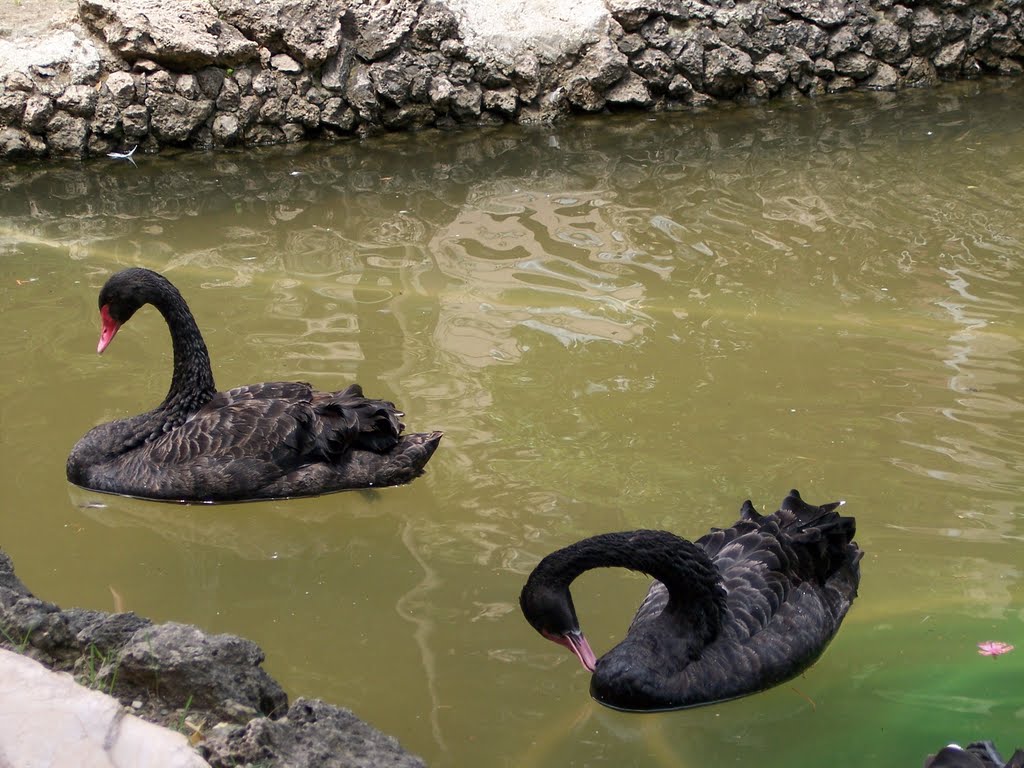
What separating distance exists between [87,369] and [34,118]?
410 centimetres

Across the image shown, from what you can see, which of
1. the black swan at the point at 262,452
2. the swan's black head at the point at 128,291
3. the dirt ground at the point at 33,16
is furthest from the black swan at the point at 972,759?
the dirt ground at the point at 33,16

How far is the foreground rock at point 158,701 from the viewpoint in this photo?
112 inches

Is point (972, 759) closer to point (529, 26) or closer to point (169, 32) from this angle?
point (169, 32)

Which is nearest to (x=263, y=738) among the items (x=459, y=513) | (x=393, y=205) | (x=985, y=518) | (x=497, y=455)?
(x=459, y=513)

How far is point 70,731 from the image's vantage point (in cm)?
282

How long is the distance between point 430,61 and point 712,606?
731 cm

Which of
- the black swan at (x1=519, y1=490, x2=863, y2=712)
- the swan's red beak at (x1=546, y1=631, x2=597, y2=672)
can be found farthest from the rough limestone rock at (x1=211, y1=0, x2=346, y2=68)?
the swan's red beak at (x1=546, y1=631, x2=597, y2=672)

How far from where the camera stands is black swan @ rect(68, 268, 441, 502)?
5.38 metres

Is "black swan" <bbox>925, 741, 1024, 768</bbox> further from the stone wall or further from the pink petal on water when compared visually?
the stone wall

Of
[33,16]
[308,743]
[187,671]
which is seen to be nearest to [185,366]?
[187,671]

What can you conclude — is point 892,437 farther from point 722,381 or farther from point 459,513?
point 459,513

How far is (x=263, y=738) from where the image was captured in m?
2.97

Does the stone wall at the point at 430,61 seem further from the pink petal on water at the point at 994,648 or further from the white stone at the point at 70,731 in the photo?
the white stone at the point at 70,731

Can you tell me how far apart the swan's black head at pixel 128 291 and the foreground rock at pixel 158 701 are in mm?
2369
